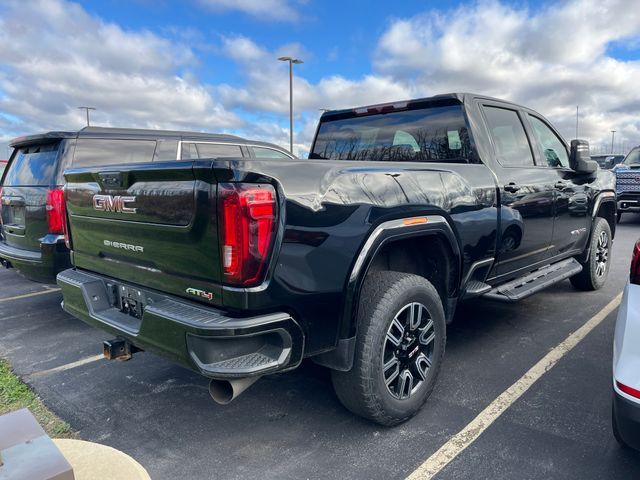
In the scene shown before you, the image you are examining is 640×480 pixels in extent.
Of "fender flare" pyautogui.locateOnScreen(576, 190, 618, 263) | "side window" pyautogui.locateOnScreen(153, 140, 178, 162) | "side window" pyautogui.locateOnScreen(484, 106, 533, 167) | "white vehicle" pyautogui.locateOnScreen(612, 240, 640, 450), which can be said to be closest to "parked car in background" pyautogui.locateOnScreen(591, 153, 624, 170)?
"fender flare" pyautogui.locateOnScreen(576, 190, 618, 263)

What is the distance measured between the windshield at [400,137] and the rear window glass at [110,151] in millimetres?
2177

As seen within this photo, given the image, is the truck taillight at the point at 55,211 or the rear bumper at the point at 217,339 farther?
the truck taillight at the point at 55,211

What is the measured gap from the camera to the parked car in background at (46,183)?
445 cm

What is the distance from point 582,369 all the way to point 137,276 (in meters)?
3.15

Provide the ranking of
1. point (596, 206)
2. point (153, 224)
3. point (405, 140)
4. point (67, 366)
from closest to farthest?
point (153, 224)
point (67, 366)
point (405, 140)
point (596, 206)

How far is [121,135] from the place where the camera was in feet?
17.9

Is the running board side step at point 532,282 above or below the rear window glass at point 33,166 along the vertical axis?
below

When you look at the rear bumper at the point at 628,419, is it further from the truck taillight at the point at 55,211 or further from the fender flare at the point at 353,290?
the truck taillight at the point at 55,211

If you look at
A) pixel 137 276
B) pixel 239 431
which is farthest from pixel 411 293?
pixel 137 276

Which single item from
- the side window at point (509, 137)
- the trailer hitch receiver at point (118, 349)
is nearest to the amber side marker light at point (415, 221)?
the side window at point (509, 137)

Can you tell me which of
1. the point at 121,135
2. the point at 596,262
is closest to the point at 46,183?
the point at 121,135

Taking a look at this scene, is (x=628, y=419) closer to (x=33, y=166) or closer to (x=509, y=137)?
(x=509, y=137)

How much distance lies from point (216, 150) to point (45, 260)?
2761 millimetres

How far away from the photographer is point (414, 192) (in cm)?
280
